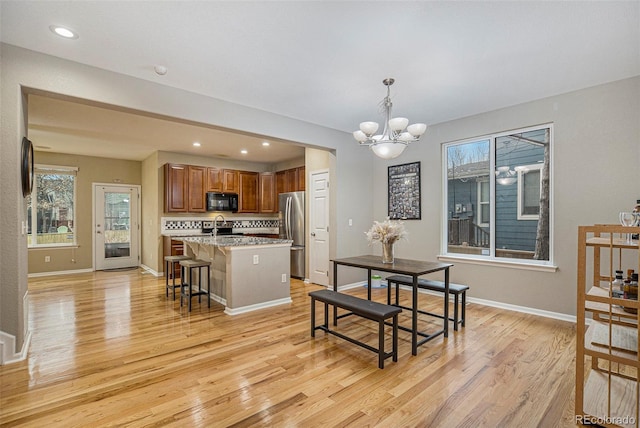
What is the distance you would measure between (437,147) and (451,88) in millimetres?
1418

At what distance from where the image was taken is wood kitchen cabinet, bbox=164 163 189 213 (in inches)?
254

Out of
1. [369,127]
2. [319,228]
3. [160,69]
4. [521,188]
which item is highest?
[160,69]

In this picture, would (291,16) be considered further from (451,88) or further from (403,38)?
(451,88)

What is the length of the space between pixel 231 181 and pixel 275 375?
557cm

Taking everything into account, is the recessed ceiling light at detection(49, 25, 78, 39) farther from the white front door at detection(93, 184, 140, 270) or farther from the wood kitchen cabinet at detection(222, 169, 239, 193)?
the white front door at detection(93, 184, 140, 270)

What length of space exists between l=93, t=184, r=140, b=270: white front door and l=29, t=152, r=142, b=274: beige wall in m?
0.13

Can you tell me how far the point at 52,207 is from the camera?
6770mm

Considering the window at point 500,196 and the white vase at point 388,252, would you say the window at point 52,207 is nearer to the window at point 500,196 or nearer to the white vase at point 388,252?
the white vase at point 388,252

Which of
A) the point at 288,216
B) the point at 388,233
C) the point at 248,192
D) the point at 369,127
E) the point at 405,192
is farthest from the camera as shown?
the point at 248,192

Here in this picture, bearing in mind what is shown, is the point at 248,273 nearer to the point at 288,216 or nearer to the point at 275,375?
the point at 275,375

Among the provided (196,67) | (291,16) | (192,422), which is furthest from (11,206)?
(291,16)

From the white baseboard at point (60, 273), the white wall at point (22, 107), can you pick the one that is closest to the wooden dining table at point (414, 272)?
the white wall at point (22, 107)

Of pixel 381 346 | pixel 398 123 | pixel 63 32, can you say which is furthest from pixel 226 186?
pixel 381 346

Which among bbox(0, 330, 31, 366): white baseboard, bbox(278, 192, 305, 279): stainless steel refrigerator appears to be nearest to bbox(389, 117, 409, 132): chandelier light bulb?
bbox(278, 192, 305, 279): stainless steel refrigerator
